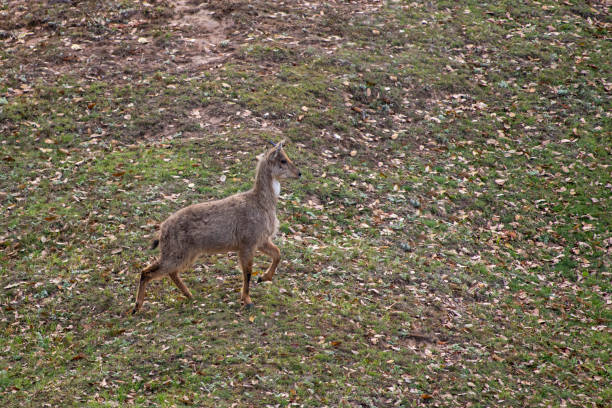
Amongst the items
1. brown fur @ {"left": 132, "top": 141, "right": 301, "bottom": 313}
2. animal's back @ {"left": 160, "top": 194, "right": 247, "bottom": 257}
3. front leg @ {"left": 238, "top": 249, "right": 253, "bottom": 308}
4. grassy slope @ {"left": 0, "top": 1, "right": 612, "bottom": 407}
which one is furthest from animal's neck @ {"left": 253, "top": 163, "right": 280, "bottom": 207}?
grassy slope @ {"left": 0, "top": 1, "right": 612, "bottom": 407}

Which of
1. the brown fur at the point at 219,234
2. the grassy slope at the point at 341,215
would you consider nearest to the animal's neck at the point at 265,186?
the brown fur at the point at 219,234

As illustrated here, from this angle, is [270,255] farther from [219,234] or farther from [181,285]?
[181,285]

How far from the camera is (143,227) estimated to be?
1181 centimetres

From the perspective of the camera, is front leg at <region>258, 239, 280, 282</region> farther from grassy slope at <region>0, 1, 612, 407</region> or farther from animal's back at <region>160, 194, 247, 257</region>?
animal's back at <region>160, 194, 247, 257</region>

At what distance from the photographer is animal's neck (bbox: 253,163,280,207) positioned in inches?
406

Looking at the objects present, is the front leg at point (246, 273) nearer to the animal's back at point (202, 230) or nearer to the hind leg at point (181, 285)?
the animal's back at point (202, 230)

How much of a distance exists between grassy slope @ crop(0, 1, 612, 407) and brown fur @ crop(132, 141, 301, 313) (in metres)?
0.62

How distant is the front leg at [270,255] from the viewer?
1020 cm

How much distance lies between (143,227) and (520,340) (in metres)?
6.96

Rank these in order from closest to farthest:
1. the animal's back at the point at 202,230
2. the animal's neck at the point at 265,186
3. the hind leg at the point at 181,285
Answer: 1. the animal's back at the point at 202,230
2. the hind leg at the point at 181,285
3. the animal's neck at the point at 265,186

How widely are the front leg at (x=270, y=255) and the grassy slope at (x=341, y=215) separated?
0.30m

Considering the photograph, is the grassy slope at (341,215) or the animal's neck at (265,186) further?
the animal's neck at (265,186)

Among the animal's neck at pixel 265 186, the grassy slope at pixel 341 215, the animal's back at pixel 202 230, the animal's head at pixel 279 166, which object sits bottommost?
the grassy slope at pixel 341 215

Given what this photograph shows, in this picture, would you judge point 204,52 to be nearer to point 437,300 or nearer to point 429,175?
point 429,175
